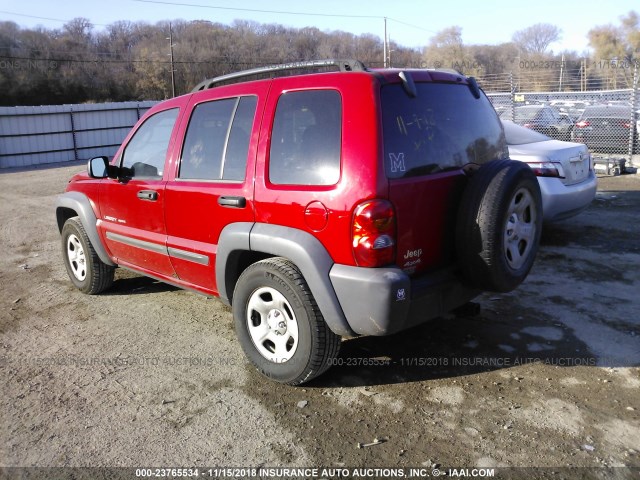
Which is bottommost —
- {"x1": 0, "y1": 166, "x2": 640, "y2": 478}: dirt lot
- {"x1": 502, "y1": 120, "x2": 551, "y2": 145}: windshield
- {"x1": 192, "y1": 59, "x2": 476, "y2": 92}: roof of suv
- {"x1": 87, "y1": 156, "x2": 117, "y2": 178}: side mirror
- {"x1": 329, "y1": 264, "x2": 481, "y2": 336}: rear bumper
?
{"x1": 0, "y1": 166, "x2": 640, "y2": 478}: dirt lot

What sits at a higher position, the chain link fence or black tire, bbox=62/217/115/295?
the chain link fence

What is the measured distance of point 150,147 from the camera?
4.61 metres

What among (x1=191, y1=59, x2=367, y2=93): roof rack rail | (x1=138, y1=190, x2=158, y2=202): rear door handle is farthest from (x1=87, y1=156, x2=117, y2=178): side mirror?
(x1=191, y1=59, x2=367, y2=93): roof rack rail

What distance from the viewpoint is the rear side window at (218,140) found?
370cm

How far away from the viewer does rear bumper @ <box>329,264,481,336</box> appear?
2.97 m

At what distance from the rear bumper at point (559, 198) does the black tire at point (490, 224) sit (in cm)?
294

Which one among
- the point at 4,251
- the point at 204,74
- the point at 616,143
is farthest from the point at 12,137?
the point at 204,74

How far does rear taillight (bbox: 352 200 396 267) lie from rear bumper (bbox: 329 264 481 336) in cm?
7

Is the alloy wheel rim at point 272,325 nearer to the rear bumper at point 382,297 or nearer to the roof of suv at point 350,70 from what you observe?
the rear bumper at point 382,297

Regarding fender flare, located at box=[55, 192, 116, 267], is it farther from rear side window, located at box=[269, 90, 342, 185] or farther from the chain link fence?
the chain link fence

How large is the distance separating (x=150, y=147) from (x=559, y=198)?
4509 mm

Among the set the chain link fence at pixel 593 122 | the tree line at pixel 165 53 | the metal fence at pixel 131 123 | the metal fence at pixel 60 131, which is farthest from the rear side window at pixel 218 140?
the tree line at pixel 165 53

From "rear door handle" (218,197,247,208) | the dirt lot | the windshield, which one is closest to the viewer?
the dirt lot

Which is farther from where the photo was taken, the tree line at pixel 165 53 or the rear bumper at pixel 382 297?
the tree line at pixel 165 53
